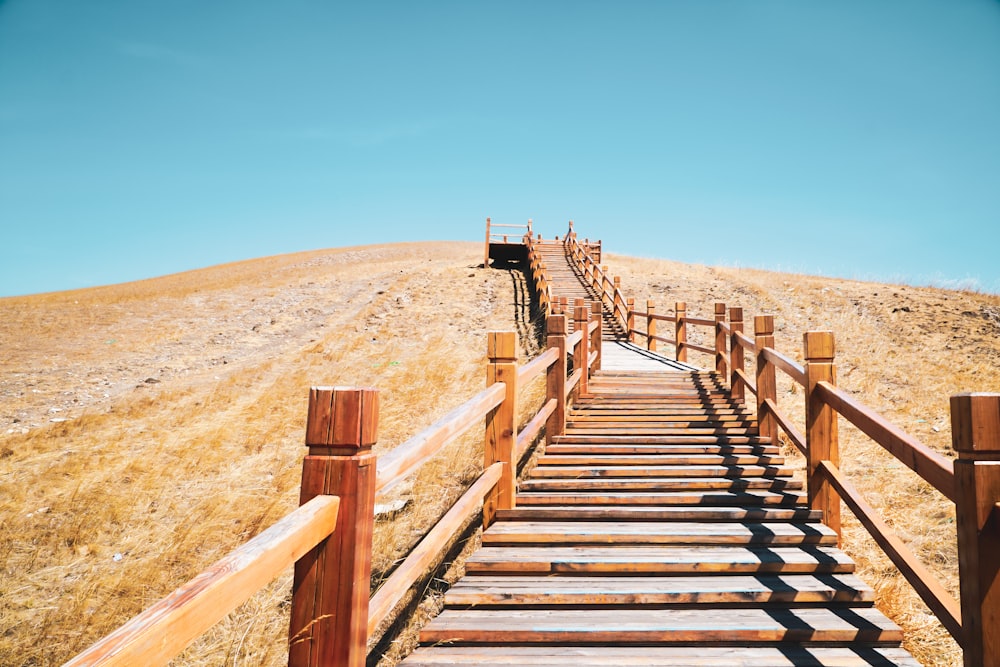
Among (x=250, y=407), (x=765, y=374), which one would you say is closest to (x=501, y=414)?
(x=765, y=374)

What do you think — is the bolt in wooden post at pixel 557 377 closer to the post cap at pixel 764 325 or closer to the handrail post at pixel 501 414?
the handrail post at pixel 501 414

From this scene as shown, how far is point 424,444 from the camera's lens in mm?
2521

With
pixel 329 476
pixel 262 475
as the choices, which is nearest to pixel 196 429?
pixel 262 475

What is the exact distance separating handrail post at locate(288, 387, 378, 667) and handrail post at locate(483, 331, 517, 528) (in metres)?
2.34

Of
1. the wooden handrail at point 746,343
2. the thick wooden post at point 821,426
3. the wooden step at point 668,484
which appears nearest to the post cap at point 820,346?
the thick wooden post at point 821,426

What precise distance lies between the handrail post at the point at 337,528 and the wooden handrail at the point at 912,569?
7.86 feet

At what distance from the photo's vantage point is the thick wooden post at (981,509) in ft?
6.51

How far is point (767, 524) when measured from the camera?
4199 mm

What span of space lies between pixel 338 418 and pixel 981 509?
232 centimetres

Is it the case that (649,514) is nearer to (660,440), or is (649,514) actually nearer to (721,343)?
(660,440)

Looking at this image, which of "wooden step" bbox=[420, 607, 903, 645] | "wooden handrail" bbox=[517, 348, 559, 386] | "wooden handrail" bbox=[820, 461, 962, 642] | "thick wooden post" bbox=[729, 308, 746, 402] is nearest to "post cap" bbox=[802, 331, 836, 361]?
"wooden handrail" bbox=[820, 461, 962, 642]

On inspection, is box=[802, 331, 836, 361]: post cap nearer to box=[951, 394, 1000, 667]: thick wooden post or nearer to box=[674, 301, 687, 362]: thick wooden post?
box=[951, 394, 1000, 667]: thick wooden post

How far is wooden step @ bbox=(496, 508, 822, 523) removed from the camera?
169 inches

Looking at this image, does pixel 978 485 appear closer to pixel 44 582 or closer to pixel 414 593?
pixel 414 593
